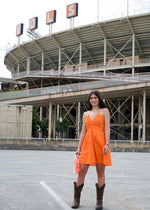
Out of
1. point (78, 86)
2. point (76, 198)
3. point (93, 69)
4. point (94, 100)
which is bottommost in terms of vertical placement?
point (76, 198)

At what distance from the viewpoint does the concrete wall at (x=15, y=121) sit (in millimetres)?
27891

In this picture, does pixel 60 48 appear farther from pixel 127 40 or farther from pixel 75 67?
pixel 127 40

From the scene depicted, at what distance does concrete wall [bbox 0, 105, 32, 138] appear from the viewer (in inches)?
1098

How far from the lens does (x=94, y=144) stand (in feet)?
14.3

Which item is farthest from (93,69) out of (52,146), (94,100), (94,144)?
(94,144)

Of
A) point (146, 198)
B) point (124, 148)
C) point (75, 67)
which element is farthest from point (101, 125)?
point (75, 67)

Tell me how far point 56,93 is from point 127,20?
16819mm

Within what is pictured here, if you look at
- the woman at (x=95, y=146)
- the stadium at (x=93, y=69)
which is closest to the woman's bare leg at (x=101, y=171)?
the woman at (x=95, y=146)

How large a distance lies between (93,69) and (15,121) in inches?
948

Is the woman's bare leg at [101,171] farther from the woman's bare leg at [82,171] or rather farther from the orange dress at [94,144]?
the woman's bare leg at [82,171]

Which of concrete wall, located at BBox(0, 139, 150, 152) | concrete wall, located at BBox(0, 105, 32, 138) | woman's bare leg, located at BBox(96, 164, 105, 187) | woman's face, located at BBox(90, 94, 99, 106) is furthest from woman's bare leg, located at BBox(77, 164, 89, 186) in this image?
concrete wall, located at BBox(0, 105, 32, 138)

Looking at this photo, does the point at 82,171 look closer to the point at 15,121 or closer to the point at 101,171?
the point at 101,171

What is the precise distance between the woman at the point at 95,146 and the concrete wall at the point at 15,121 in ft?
79.5

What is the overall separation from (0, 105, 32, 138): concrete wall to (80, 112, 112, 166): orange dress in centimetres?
2430
